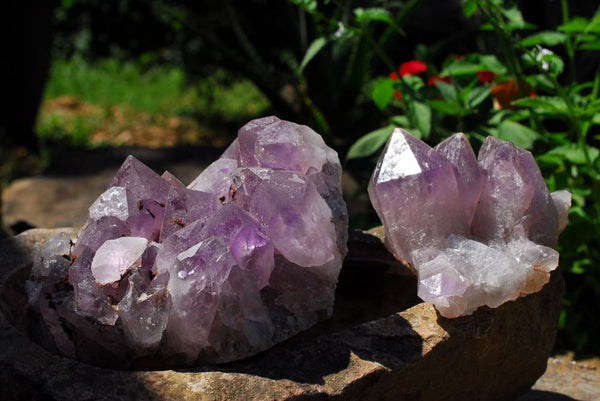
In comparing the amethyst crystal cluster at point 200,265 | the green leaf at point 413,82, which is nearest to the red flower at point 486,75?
the green leaf at point 413,82

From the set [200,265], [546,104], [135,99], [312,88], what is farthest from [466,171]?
[135,99]

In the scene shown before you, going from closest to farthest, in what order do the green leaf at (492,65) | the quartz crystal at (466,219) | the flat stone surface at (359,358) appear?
the flat stone surface at (359,358), the quartz crystal at (466,219), the green leaf at (492,65)

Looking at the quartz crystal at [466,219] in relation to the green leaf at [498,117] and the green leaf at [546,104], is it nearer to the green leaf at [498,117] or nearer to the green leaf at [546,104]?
the green leaf at [546,104]

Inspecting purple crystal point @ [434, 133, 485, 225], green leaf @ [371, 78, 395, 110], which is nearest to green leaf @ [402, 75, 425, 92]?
green leaf @ [371, 78, 395, 110]

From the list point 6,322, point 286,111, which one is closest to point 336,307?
point 6,322

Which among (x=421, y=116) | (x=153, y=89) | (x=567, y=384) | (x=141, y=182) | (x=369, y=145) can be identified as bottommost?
(x=153, y=89)

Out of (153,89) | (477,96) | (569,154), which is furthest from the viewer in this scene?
(153,89)

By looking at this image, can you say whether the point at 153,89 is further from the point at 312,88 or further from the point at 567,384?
the point at 567,384

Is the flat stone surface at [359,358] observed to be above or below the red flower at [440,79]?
→ below

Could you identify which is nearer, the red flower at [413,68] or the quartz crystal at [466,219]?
the quartz crystal at [466,219]
